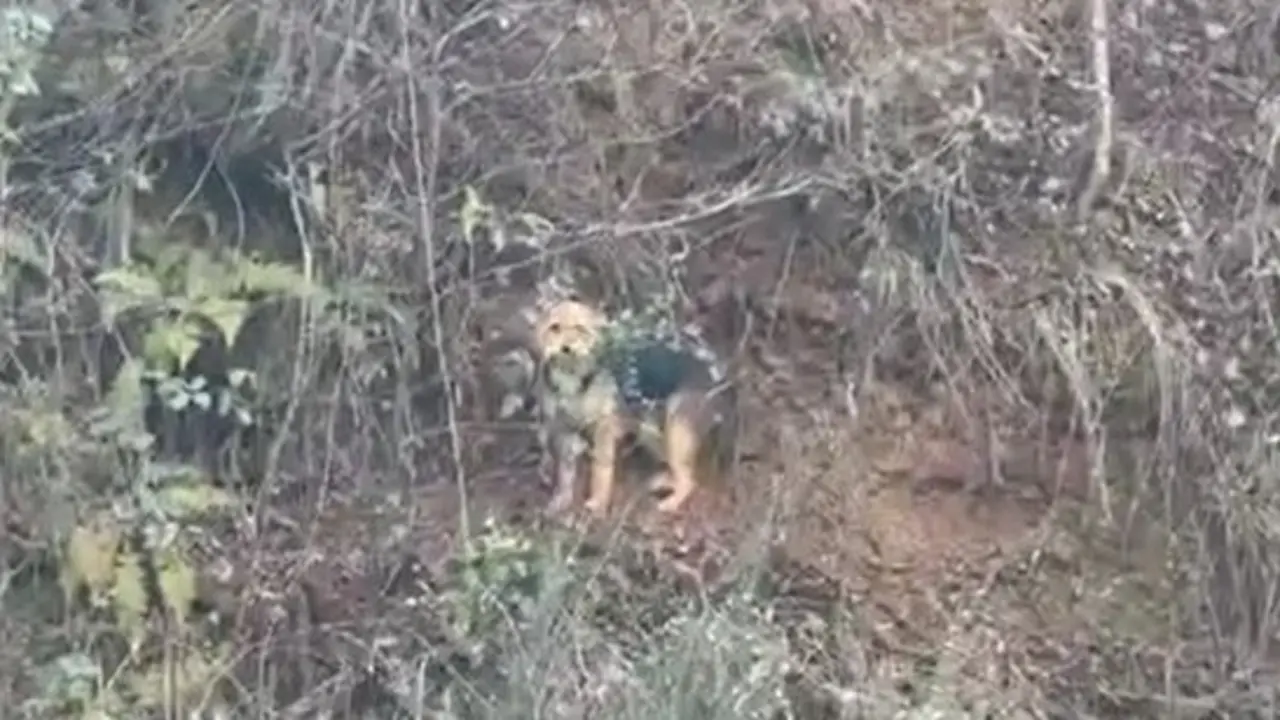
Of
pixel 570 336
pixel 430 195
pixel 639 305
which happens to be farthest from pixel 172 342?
pixel 639 305

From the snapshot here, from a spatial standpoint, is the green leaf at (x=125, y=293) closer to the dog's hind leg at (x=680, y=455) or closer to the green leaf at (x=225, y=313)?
the green leaf at (x=225, y=313)

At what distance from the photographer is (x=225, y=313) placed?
341 cm

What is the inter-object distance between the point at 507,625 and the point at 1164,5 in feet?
5.52

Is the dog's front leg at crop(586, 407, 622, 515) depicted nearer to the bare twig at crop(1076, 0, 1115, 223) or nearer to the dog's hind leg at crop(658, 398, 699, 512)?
the dog's hind leg at crop(658, 398, 699, 512)

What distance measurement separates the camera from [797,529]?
11.3 ft

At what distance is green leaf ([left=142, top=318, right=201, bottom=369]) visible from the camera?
3389mm

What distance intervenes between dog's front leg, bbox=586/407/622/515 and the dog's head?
0.36 feet

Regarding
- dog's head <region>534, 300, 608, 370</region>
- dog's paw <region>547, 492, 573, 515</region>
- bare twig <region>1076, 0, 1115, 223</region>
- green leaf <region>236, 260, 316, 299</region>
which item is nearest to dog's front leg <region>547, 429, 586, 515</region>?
dog's paw <region>547, 492, 573, 515</region>

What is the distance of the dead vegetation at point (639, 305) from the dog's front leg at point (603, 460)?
5 cm

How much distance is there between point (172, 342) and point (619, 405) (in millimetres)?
796

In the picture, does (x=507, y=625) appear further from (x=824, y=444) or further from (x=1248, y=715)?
(x=1248, y=715)

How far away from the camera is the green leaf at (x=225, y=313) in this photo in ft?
11.1

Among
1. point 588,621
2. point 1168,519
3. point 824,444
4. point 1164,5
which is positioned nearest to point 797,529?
point 824,444

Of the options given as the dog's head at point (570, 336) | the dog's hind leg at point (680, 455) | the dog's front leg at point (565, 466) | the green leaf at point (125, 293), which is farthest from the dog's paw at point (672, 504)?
the green leaf at point (125, 293)
